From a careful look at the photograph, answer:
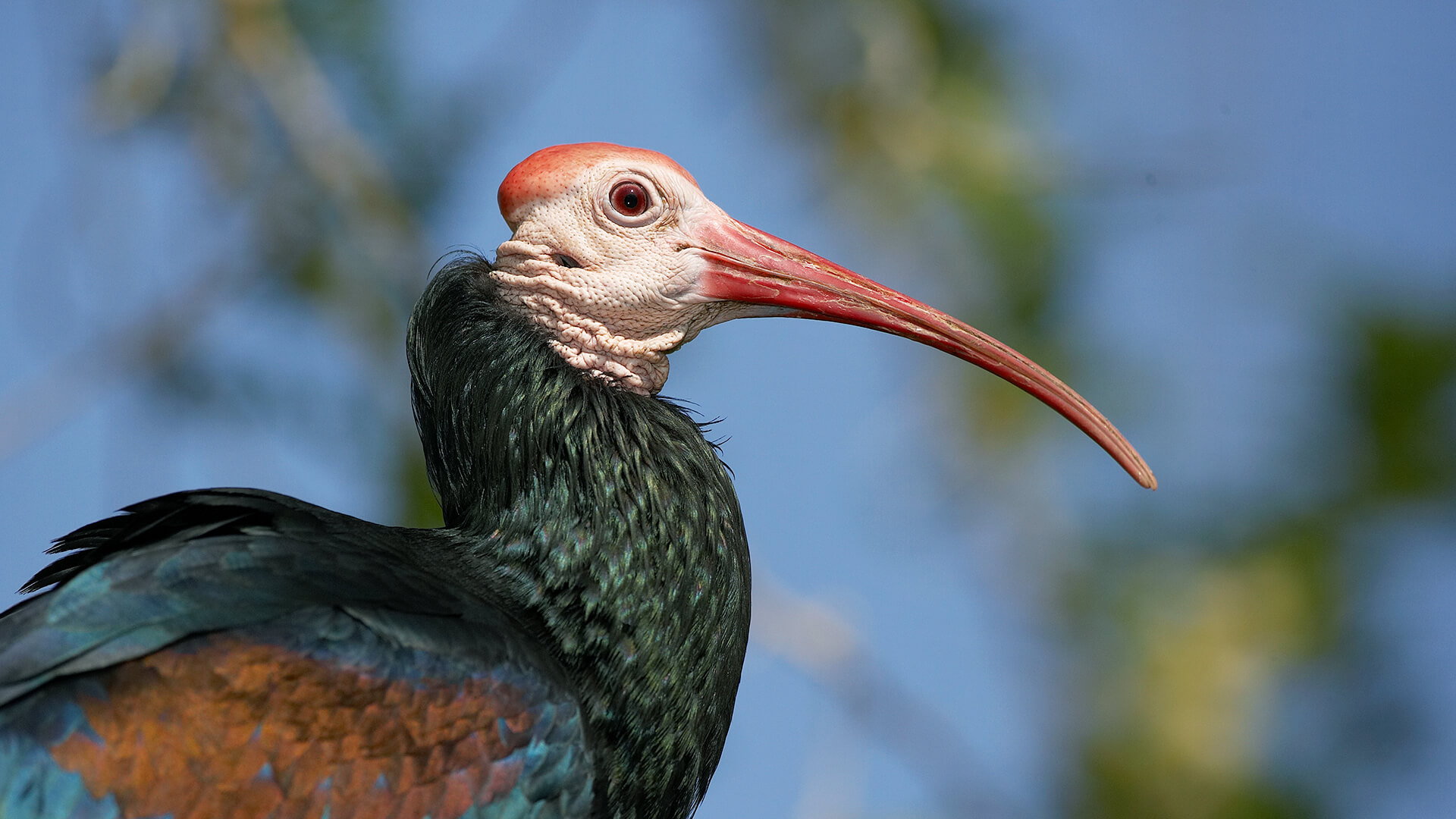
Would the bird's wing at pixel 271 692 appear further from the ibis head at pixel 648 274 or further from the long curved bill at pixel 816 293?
the long curved bill at pixel 816 293

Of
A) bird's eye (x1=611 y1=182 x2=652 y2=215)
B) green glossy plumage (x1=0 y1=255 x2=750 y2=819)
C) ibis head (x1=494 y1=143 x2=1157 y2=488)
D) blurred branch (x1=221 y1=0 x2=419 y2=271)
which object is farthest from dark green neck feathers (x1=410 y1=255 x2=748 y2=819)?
blurred branch (x1=221 y1=0 x2=419 y2=271)

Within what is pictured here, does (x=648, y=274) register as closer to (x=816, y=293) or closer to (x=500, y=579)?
(x=816, y=293)

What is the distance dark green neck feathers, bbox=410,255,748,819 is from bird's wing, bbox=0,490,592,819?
19 centimetres

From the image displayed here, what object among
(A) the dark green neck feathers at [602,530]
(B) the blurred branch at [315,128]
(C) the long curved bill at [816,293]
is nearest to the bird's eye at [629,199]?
(C) the long curved bill at [816,293]

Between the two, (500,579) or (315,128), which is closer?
(500,579)

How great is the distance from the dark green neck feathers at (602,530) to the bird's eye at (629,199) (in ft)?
1.33

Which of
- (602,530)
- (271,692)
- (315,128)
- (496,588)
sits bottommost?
(271,692)

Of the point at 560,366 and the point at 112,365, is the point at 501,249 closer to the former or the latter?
the point at 560,366

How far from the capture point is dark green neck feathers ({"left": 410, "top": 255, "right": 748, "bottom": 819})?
11.1ft

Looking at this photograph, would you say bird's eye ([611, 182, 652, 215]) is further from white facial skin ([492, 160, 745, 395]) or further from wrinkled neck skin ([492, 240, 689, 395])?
wrinkled neck skin ([492, 240, 689, 395])

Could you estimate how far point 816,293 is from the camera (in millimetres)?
3945

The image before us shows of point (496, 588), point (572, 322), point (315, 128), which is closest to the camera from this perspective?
point (496, 588)

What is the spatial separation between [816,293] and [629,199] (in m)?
0.58

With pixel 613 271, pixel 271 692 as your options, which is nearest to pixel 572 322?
pixel 613 271
